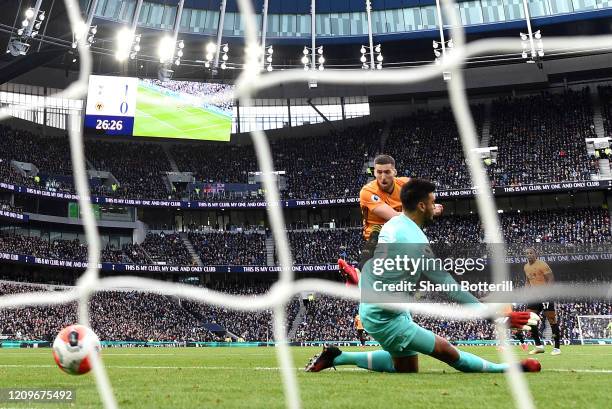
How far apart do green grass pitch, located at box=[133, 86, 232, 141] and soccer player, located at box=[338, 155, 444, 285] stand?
92.3 ft

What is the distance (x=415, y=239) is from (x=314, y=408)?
68.1 inches

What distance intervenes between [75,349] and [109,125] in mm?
31540

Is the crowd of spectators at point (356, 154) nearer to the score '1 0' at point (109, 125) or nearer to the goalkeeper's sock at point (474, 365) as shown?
the score '1 0' at point (109, 125)

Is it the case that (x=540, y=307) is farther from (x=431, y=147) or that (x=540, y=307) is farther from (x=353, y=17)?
(x=431, y=147)

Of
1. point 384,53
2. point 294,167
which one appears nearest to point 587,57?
point 384,53

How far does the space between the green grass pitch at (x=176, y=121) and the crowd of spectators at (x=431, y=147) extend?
39.3 feet

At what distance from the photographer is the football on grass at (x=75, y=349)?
5066 mm

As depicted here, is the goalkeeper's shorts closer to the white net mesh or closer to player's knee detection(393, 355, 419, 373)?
the white net mesh

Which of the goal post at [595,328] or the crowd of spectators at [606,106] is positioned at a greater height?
the crowd of spectators at [606,106]

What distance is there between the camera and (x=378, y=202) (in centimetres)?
716

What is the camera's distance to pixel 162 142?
49062 millimetres

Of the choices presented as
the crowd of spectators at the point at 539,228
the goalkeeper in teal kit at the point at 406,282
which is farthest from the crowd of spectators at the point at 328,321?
the goalkeeper in teal kit at the point at 406,282

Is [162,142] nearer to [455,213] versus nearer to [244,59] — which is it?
[244,59]

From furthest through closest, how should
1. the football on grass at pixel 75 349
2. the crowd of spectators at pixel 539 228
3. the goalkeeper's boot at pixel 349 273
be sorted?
1. the crowd of spectators at pixel 539 228
2. the goalkeeper's boot at pixel 349 273
3. the football on grass at pixel 75 349
